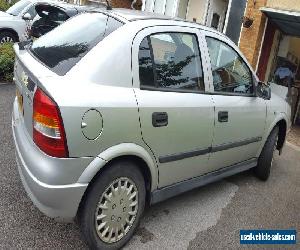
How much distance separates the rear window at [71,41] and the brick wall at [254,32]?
22.4ft

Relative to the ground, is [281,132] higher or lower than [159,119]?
lower

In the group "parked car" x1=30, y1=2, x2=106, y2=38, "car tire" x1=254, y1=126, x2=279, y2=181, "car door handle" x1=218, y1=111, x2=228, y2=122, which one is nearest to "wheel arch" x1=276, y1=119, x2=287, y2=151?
"car tire" x1=254, y1=126, x2=279, y2=181

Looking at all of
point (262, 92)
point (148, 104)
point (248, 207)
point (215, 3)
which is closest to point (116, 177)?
point (148, 104)

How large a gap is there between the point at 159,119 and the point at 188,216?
132 cm

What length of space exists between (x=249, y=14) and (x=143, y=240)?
25.8ft

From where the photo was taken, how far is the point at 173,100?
11.2ft

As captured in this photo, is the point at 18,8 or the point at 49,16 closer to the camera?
the point at 49,16

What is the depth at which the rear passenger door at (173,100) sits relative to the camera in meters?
3.23

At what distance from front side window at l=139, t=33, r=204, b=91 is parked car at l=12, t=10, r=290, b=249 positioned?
0.03ft

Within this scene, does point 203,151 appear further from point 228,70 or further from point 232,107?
point 228,70

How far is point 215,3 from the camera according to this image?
40.8 ft

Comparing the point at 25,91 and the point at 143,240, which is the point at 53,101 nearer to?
the point at 25,91

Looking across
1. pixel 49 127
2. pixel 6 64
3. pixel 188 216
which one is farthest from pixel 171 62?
pixel 6 64

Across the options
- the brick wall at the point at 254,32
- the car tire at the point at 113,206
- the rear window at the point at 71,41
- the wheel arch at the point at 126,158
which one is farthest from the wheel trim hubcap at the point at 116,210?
the brick wall at the point at 254,32
